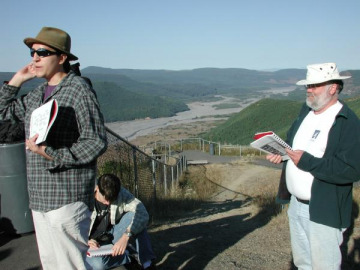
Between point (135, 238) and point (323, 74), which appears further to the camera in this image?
point (135, 238)

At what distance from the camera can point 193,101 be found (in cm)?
16725

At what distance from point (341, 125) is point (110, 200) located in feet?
6.23

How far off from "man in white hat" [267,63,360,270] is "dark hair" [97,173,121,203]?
128 centimetres

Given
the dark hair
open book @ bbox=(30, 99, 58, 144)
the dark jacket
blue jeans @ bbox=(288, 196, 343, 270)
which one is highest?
open book @ bbox=(30, 99, 58, 144)

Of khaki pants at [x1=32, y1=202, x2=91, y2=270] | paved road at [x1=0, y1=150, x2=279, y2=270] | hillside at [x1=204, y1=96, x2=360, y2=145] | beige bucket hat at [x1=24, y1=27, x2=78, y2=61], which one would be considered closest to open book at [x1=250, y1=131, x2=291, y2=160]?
khaki pants at [x1=32, y1=202, x2=91, y2=270]

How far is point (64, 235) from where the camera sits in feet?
7.97

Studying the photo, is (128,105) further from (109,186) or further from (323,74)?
(323,74)

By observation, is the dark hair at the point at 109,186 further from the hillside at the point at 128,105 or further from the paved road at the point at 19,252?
the hillside at the point at 128,105

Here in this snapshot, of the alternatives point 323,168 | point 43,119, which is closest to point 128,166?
point 323,168

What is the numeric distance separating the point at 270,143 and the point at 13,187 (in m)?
2.41

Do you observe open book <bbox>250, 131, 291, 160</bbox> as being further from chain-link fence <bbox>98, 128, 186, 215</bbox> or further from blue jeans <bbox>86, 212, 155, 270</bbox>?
chain-link fence <bbox>98, 128, 186, 215</bbox>

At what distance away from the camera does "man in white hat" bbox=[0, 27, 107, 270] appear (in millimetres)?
2374

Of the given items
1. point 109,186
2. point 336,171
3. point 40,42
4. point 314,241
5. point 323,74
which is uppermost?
point 40,42

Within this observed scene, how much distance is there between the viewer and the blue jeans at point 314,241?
9.28 ft
